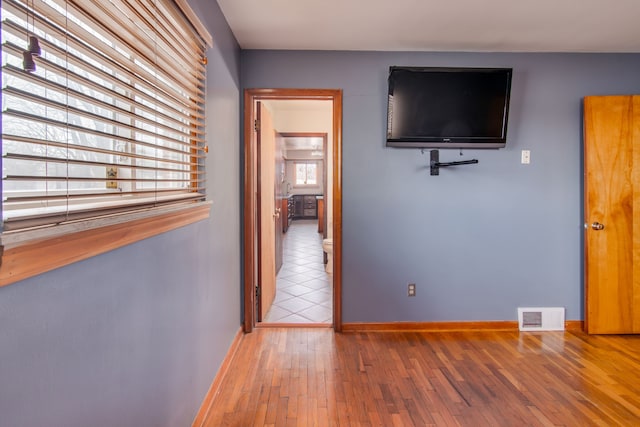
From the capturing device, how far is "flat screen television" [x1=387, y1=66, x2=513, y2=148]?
2.78 m

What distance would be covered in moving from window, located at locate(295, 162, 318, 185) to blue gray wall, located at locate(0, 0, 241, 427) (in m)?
9.35

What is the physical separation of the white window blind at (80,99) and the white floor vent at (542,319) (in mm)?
2827

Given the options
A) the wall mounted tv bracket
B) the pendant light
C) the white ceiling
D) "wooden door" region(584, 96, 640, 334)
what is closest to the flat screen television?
the wall mounted tv bracket

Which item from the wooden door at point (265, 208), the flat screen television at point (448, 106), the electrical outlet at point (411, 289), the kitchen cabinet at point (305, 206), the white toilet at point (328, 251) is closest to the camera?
the flat screen television at point (448, 106)

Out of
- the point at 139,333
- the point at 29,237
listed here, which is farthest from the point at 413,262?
the point at 29,237

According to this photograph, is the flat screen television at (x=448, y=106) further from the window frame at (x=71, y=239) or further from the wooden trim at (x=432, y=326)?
the window frame at (x=71, y=239)

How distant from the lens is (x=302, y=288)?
4211 millimetres

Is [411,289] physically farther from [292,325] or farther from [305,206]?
[305,206]

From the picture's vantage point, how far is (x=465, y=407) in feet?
6.36

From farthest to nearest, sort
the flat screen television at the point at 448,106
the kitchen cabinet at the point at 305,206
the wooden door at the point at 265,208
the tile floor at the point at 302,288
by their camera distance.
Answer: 1. the kitchen cabinet at the point at 305,206
2. the tile floor at the point at 302,288
3. the wooden door at the point at 265,208
4. the flat screen television at the point at 448,106

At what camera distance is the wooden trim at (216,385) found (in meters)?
1.79

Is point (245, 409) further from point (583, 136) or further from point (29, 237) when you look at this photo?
point (583, 136)

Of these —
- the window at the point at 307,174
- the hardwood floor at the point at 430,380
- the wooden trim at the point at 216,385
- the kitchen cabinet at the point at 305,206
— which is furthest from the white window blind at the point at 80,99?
the window at the point at 307,174

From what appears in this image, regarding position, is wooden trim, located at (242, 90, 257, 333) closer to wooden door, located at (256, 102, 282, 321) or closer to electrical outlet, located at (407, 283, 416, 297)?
wooden door, located at (256, 102, 282, 321)
